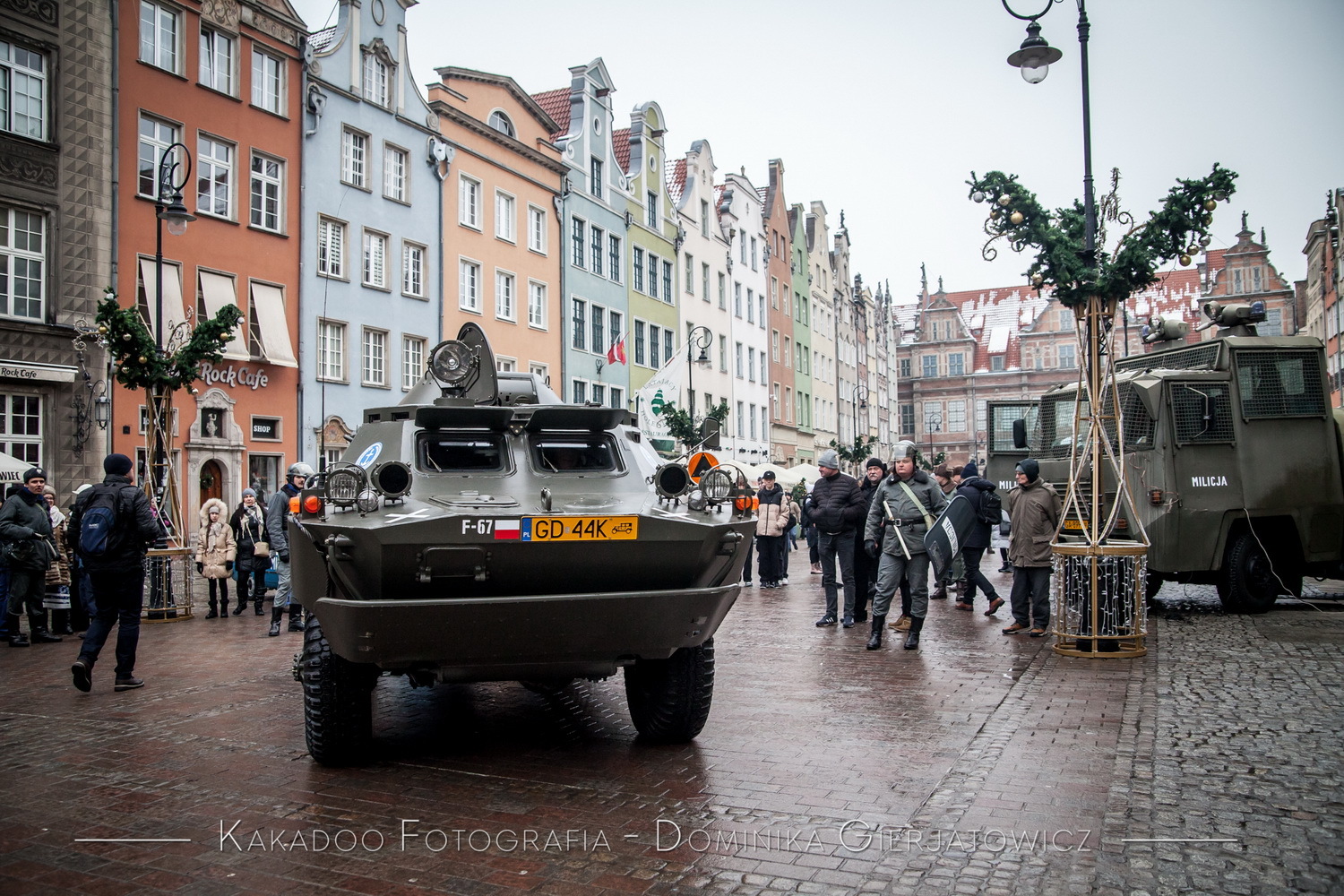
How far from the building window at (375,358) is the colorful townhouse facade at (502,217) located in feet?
8.66

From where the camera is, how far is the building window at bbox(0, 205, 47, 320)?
20.9 m

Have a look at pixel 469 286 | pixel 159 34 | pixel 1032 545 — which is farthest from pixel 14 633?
pixel 469 286

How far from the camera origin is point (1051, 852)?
4.65m

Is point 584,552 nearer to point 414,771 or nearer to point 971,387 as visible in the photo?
point 414,771

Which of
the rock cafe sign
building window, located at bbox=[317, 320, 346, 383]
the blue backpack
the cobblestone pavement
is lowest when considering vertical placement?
the cobblestone pavement

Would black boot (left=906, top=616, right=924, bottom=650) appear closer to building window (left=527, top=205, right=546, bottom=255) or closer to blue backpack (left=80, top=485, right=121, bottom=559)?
blue backpack (left=80, top=485, right=121, bottom=559)

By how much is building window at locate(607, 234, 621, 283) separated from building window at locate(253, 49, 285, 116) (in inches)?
666

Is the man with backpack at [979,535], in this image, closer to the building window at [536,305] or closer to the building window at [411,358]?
the building window at [411,358]

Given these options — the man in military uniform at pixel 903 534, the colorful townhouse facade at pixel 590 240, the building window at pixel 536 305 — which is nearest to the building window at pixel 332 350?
the building window at pixel 536 305

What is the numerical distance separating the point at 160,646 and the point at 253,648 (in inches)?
46.2

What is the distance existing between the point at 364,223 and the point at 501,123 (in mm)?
8315

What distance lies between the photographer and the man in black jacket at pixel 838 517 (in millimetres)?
12422

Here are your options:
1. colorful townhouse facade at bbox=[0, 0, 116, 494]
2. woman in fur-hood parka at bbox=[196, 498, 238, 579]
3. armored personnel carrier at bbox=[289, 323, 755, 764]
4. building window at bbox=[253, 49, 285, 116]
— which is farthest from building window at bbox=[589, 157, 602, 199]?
armored personnel carrier at bbox=[289, 323, 755, 764]

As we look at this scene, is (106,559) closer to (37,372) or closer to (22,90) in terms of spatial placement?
(37,372)
